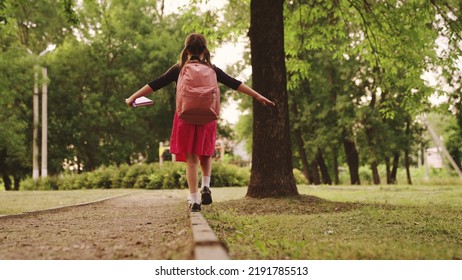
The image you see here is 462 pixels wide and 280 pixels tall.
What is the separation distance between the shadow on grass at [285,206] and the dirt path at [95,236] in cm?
134

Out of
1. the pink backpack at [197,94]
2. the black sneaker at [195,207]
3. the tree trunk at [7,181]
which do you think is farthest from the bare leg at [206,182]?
the tree trunk at [7,181]

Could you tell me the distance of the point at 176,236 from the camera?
16.0 feet

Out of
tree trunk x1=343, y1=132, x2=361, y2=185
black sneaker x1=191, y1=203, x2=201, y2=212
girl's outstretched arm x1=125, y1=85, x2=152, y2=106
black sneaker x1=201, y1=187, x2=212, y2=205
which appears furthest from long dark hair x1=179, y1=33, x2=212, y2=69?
tree trunk x1=343, y1=132, x2=361, y2=185

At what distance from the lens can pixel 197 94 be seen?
5582 mm

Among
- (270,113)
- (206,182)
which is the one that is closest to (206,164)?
(206,182)

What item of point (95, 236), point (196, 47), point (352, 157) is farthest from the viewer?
point (352, 157)

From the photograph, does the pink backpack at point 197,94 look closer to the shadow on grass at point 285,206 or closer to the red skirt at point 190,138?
the red skirt at point 190,138

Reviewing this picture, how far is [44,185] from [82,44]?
13.9 meters

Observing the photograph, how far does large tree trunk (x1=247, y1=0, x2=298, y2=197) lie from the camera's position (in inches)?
357

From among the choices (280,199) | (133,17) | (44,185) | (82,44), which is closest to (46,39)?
(82,44)

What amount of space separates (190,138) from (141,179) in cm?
1585

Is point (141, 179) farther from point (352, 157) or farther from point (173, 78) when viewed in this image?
point (173, 78)

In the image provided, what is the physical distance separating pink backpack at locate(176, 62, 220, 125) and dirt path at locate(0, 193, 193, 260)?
1.20 m

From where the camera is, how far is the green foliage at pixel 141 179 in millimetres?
20859
